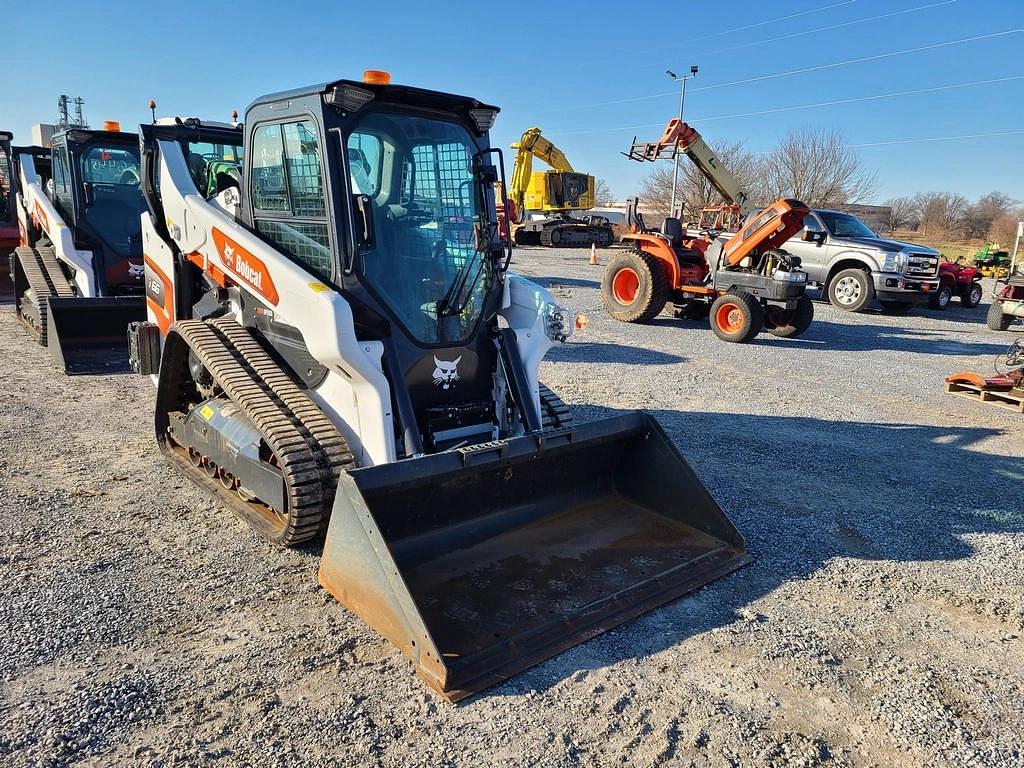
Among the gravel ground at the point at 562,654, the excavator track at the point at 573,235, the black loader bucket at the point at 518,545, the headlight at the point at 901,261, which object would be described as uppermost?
the excavator track at the point at 573,235

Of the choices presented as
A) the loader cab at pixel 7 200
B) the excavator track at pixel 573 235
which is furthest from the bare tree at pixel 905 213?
Answer: the loader cab at pixel 7 200

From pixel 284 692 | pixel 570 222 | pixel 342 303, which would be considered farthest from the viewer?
pixel 570 222

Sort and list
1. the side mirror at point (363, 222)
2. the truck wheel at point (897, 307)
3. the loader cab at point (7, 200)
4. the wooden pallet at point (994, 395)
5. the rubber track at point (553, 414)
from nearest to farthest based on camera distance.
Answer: the side mirror at point (363, 222) → the rubber track at point (553, 414) → the wooden pallet at point (994, 395) → the loader cab at point (7, 200) → the truck wheel at point (897, 307)

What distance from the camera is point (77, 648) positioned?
321cm

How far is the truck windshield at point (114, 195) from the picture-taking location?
29.6 ft

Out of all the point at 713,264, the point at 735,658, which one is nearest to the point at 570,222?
the point at 713,264

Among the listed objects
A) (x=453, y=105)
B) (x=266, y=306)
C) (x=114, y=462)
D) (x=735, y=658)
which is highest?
(x=453, y=105)

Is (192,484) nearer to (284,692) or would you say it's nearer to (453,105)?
(284,692)

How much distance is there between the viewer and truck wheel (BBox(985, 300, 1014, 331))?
1355 cm

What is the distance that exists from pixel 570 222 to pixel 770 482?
1083 inches

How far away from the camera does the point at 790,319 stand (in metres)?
12.1

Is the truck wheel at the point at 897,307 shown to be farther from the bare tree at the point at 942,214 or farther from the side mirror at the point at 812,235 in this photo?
the bare tree at the point at 942,214

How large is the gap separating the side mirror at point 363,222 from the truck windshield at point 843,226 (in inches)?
547

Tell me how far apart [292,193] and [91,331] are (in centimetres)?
527
